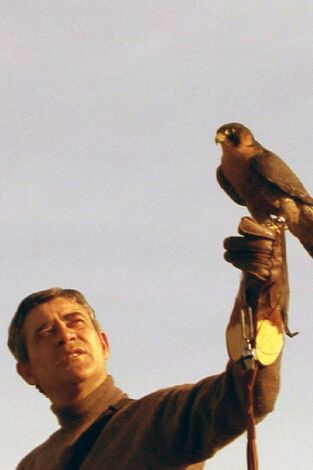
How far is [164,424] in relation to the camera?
4590mm

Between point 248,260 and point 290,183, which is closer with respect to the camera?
point 248,260

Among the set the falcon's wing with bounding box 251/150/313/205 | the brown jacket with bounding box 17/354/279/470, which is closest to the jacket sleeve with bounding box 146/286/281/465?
the brown jacket with bounding box 17/354/279/470

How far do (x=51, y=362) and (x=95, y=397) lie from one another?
24 cm

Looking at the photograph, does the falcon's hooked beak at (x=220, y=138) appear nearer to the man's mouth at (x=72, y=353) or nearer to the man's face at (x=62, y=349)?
the man's face at (x=62, y=349)

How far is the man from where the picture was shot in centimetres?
404

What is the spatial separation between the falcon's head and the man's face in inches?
91.3

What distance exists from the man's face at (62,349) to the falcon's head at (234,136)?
232 centimetres

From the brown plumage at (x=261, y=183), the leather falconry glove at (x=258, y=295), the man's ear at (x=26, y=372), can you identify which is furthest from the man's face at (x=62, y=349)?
the leather falconry glove at (x=258, y=295)

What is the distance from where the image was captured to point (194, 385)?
4.55m

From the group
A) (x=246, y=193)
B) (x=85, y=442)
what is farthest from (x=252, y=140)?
(x=85, y=442)

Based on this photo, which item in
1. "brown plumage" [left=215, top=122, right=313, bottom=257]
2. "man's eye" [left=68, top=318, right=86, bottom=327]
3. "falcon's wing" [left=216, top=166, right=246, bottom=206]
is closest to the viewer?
"man's eye" [left=68, top=318, right=86, bottom=327]

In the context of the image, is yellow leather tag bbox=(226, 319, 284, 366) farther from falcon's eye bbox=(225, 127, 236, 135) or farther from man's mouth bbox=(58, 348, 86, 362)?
falcon's eye bbox=(225, 127, 236, 135)

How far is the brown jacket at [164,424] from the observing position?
4.12m

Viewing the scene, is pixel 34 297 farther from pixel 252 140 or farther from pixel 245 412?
pixel 252 140
